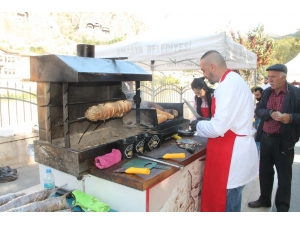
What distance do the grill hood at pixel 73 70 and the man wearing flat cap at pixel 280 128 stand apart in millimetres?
1917

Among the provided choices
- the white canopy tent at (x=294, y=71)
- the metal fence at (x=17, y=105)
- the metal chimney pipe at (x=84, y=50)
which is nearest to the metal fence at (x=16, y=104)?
the metal fence at (x=17, y=105)

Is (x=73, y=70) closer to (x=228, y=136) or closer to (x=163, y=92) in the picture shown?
(x=228, y=136)

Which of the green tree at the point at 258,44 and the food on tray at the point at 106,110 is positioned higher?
the green tree at the point at 258,44

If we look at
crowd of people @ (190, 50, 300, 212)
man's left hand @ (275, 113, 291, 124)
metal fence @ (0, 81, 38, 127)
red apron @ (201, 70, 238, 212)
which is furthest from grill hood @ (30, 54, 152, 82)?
Answer: metal fence @ (0, 81, 38, 127)

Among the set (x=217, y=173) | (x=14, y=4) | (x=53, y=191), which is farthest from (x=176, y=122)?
(x=14, y=4)

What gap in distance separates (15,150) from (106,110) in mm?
3625

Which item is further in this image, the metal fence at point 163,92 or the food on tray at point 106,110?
the metal fence at point 163,92

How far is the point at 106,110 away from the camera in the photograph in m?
2.56

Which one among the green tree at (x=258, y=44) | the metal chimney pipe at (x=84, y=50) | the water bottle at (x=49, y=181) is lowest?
the water bottle at (x=49, y=181)

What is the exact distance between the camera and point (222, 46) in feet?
13.8

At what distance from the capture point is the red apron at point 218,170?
226 cm

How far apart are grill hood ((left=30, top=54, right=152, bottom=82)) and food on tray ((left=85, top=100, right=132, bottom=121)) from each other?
393 millimetres

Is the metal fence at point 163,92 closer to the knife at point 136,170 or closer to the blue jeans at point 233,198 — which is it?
the blue jeans at point 233,198
